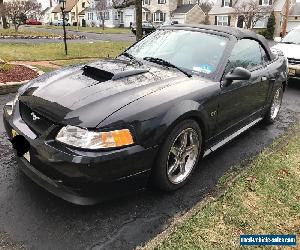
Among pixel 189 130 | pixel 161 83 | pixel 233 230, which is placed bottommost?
pixel 233 230

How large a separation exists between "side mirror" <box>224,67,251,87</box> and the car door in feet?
0.29

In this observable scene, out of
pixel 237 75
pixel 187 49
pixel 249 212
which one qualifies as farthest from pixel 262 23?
pixel 249 212

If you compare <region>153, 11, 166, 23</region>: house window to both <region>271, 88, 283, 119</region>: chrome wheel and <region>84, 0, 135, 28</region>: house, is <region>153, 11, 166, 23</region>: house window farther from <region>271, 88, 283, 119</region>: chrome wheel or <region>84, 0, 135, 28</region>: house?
<region>271, 88, 283, 119</region>: chrome wheel

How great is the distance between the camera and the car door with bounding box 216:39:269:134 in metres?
3.86

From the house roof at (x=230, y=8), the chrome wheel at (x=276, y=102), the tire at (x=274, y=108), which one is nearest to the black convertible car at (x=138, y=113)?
the tire at (x=274, y=108)

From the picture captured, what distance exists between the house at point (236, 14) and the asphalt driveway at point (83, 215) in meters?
40.9

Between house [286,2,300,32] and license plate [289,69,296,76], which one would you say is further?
house [286,2,300,32]

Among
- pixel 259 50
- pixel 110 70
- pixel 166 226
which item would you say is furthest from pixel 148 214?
pixel 259 50

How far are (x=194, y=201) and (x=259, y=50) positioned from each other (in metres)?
2.58

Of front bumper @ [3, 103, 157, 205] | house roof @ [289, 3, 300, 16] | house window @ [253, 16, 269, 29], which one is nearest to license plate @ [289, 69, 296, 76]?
front bumper @ [3, 103, 157, 205]

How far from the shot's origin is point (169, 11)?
5297 centimetres

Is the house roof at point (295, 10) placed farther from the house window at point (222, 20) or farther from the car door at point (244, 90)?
the car door at point (244, 90)

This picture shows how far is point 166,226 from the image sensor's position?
2949mm

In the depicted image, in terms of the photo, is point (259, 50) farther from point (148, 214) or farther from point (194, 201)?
point (148, 214)
